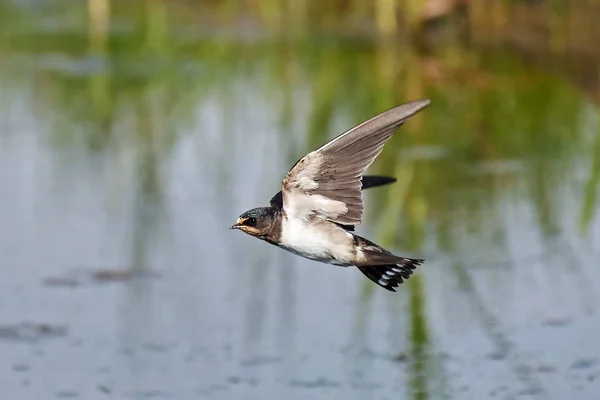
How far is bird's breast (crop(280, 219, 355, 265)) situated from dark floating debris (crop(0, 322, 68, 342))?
2.60m

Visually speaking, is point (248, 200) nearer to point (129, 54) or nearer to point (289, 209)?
point (289, 209)

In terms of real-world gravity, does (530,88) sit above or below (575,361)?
above

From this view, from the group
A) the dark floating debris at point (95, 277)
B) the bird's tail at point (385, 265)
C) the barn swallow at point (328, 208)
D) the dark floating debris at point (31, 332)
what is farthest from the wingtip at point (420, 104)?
the dark floating debris at point (95, 277)

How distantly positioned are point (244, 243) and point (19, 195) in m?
1.78

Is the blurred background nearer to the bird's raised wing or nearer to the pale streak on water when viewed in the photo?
the pale streak on water

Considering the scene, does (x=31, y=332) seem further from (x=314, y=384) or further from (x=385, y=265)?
(x=385, y=265)

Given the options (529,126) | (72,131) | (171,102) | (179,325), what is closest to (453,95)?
(529,126)

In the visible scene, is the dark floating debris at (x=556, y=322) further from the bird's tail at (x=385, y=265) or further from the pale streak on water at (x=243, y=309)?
the bird's tail at (x=385, y=265)

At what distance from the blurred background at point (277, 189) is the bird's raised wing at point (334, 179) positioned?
5.60 ft

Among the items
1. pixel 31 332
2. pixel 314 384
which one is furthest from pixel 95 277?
pixel 314 384

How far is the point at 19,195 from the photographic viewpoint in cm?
900

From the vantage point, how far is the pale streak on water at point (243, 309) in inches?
247

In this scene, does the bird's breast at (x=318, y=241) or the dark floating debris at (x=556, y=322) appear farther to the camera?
the dark floating debris at (x=556, y=322)

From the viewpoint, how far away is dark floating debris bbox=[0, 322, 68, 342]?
6.78m
